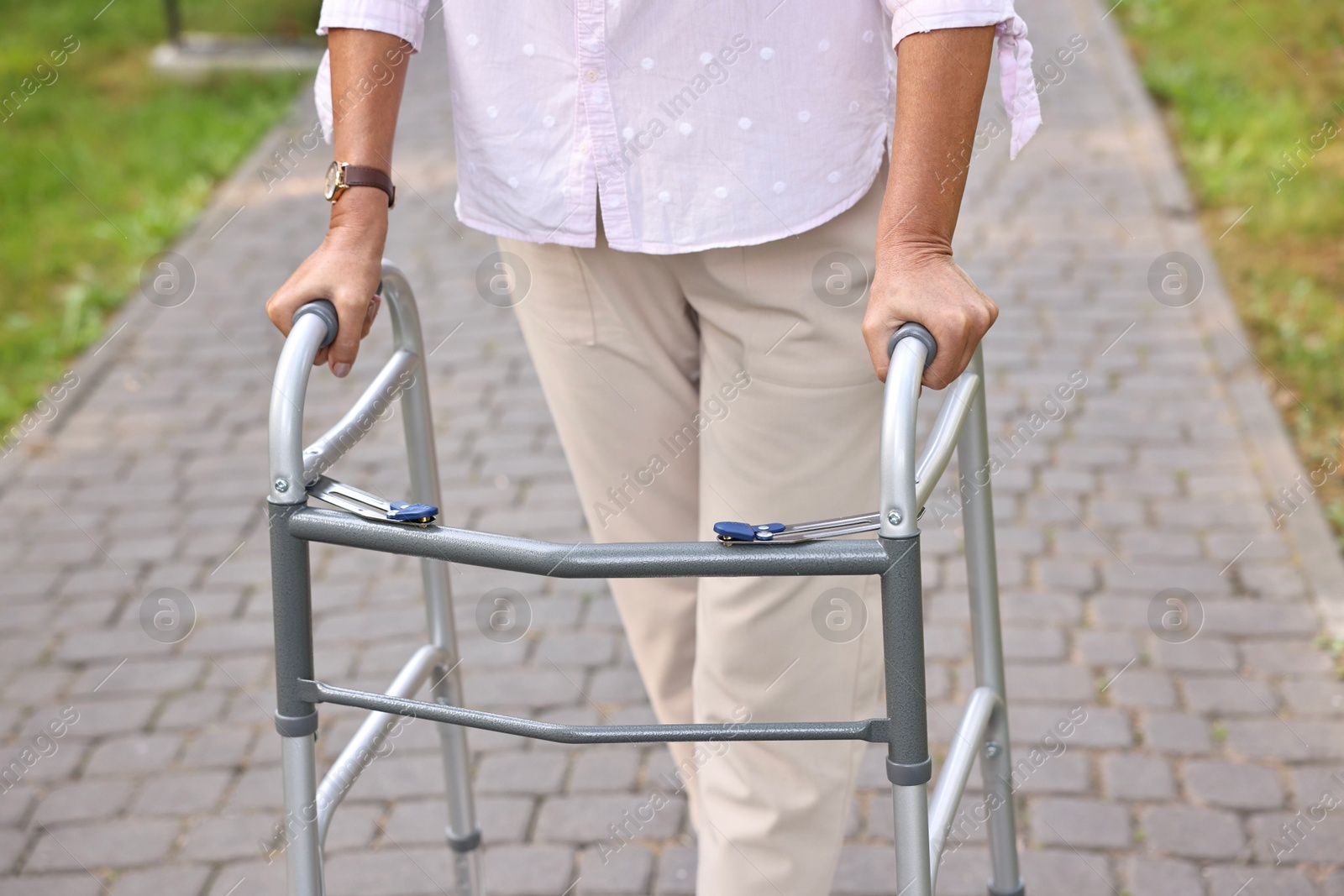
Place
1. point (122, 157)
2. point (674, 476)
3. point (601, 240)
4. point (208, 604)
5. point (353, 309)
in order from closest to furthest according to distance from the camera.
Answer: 1. point (353, 309)
2. point (601, 240)
3. point (674, 476)
4. point (208, 604)
5. point (122, 157)

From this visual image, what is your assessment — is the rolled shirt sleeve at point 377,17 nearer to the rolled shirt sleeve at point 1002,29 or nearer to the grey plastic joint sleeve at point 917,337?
the rolled shirt sleeve at point 1002,29

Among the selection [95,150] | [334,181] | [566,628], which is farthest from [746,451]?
[95,150]

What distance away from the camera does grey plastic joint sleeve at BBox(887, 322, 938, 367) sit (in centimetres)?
143

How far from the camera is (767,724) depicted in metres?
1.44

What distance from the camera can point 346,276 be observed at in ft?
5.60

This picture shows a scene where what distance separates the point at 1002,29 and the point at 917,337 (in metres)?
0.43

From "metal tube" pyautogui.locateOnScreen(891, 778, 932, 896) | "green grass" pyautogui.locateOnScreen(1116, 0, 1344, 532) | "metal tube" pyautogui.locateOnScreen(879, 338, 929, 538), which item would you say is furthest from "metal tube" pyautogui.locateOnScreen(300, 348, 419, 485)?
"green grass" pyautogui.locateOnScreen(1116, 0, 1344, 532)

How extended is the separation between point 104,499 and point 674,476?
9.16ft

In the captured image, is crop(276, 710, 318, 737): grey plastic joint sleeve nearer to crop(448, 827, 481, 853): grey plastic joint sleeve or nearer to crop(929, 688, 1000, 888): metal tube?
crop(929, 688, 1000, 888): metal tube

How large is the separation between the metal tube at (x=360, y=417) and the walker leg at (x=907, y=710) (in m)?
0.64

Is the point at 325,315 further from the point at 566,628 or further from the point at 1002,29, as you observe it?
the point at 566,628

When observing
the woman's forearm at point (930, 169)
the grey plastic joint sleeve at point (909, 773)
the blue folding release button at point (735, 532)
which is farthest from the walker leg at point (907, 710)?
the woman's forearm at point (930, 169)

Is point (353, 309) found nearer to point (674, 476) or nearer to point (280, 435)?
point (280, 435)

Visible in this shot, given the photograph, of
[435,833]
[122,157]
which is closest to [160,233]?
[122,157]
